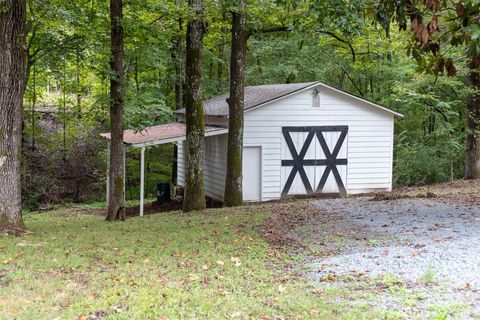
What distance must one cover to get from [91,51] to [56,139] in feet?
36.4

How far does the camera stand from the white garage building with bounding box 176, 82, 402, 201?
16672mm

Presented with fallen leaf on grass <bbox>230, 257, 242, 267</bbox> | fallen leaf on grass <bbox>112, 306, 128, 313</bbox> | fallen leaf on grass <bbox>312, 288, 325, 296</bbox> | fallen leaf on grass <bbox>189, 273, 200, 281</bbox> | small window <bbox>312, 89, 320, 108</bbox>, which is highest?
small window <bbox>312, 89, 320, 108</bbox>

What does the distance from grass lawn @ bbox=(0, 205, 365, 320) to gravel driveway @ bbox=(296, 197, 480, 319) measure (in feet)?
1.59

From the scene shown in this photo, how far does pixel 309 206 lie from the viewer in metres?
12.9

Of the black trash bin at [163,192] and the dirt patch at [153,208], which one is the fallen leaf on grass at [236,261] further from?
the black trash bin at [163,192]

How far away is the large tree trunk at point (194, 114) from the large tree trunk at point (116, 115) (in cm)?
175

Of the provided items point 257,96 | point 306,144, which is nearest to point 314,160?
point 306,144

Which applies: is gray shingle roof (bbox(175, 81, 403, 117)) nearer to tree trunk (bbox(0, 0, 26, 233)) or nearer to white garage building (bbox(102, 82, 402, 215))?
white garage building (bbox(102, 82, 402, 215))

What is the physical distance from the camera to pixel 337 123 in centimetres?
1734

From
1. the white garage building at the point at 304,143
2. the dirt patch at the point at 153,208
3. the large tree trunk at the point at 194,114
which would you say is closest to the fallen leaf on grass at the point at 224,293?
the large tree trunk at the point at 194,114

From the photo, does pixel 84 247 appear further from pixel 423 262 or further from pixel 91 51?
pixel 91 51

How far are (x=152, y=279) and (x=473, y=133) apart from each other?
1494cm

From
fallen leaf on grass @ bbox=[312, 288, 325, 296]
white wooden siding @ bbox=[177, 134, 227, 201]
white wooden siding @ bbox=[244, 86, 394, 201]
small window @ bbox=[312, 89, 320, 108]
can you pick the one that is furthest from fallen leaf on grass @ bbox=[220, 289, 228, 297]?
small window @ bbox=[312, 89, 320, 108]

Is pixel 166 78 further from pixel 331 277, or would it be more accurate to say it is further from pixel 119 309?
pixel 119 309
